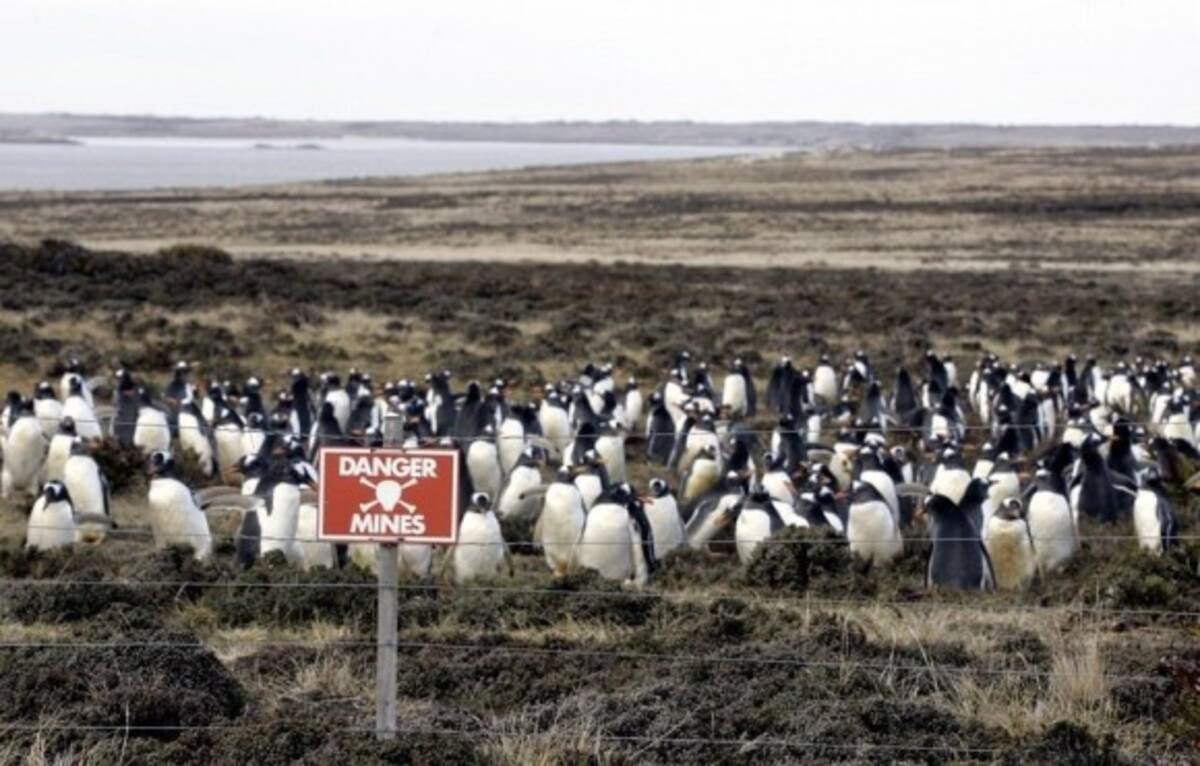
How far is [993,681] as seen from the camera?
7.68 metres

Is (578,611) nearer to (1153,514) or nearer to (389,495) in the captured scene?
(389,495)

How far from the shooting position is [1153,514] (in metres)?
12.5

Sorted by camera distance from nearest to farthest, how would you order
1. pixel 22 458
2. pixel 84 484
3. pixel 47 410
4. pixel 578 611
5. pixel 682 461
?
1. pixel 578 611
2. pixel 84 484
3. pixel 22 458
4. pixel 682 461
5. pixel 47 410

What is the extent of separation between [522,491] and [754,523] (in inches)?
98.6

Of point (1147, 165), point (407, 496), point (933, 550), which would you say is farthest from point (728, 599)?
point (1147, 165)

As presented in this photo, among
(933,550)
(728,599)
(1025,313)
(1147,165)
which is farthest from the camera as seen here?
(1147,165)

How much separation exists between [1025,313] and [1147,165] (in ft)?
240

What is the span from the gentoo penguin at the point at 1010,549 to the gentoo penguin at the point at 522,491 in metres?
3.59

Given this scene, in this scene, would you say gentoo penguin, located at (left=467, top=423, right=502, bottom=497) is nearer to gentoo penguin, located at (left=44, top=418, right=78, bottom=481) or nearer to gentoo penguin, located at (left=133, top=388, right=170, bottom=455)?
gentoo penguin, located at (left=133, top=388, right=170, bottom=455)

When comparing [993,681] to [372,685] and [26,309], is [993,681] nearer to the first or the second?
[372,685]

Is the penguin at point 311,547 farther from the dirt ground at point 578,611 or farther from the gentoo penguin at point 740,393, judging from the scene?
the gentoo penguin at point 740,393

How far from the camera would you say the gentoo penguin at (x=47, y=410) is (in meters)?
16.5

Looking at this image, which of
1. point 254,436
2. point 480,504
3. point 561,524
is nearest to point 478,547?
point 480,504

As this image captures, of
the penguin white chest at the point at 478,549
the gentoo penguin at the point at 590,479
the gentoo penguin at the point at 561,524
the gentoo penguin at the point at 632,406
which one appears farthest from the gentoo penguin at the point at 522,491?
the gentoo penguin at the point at 632,406
